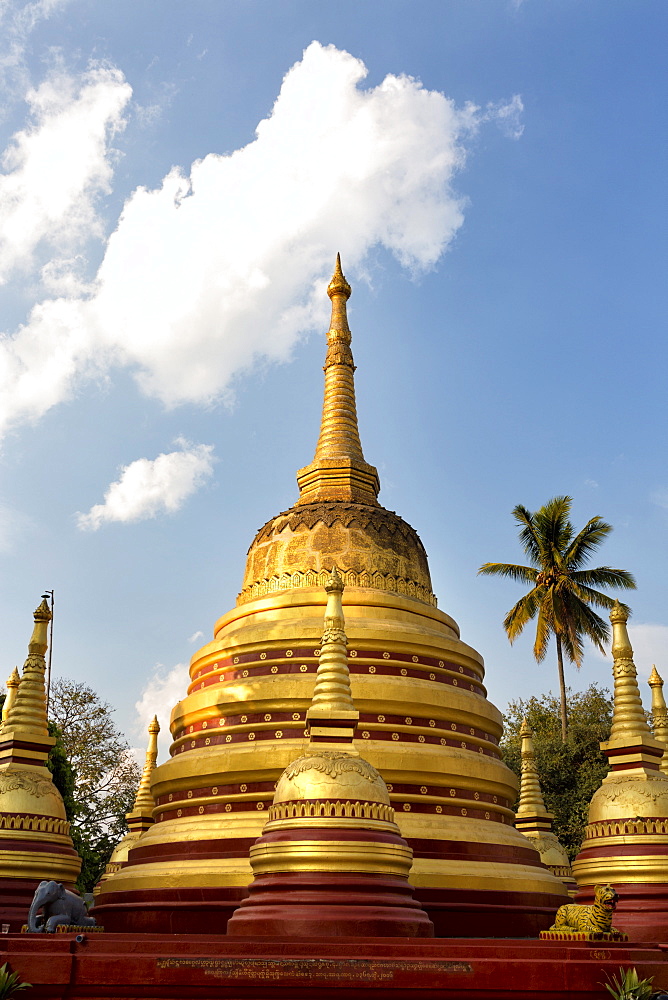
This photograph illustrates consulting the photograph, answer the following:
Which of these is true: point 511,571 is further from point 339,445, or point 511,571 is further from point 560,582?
point 339,445

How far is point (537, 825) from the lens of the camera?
2080 centimetres

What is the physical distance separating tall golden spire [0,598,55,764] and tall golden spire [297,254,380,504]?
844 cm

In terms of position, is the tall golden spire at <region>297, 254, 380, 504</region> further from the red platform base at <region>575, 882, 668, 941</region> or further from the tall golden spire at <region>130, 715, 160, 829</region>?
the red platform base at <region>575, 882, 668, 941</region>

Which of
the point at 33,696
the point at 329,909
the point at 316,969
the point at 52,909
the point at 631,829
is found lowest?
the point at 316,969

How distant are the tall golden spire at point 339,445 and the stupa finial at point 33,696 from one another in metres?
8.20

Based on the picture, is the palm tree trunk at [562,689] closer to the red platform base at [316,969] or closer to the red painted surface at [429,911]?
the red painted surface at [429,911]

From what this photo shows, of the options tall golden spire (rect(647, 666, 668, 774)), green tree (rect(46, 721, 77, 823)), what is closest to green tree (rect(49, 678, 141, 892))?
A: green tree (rect(46, 721, 77, 823))

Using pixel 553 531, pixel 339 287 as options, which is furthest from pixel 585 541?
pixel 339 287

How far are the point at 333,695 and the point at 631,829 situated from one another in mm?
5044

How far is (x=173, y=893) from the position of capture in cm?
1458

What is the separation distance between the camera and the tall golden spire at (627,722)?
47.5 ft

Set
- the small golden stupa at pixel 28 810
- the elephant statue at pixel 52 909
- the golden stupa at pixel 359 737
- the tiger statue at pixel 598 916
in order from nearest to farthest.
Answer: the tiger statue at pixel 598 916, the elephant statue at pixel 52 909, the small golden stupa at pixel 28 810, the golden stupa at pixel 359 737

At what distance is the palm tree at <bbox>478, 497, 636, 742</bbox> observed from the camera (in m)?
38.8

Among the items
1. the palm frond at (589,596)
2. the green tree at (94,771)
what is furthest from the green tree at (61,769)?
the palm frond at (589,596)
